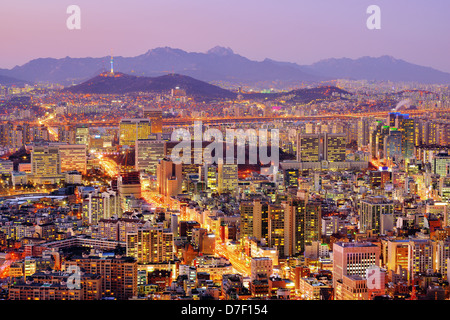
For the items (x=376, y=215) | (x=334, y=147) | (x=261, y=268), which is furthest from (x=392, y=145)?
(x=261, y=268)

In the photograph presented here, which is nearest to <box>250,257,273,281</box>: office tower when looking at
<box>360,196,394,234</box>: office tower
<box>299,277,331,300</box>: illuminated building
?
<box>299,277,331,300</box>: illuminated building

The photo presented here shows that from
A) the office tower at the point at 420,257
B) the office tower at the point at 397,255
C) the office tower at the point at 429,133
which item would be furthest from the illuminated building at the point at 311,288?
the office tower at the point at 429,133

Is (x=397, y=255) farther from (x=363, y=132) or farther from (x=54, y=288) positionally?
(x=363, y=132)

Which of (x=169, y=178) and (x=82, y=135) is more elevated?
(x=82, y=135)

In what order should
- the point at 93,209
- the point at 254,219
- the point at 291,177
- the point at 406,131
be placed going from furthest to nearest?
the point at 406,131, the point at 291,177, the point at 93,209, the point at 254,219

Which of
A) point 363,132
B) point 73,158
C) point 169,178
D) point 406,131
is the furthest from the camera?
point 363,132

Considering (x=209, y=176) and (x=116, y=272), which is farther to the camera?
(x=209, y=176)
